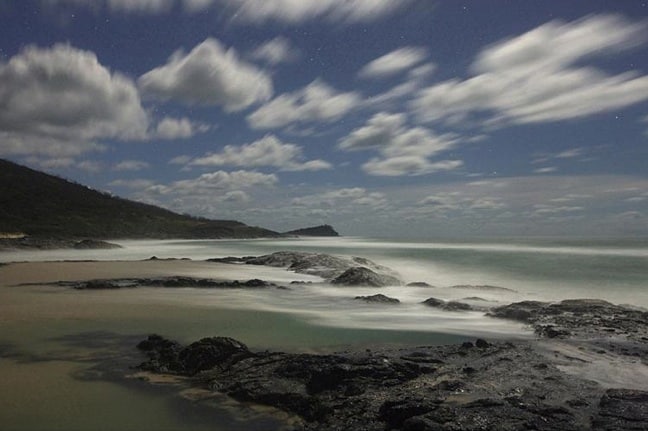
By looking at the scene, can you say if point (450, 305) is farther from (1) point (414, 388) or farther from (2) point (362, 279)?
(1) point (414, 388)

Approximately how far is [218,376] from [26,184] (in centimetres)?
13894

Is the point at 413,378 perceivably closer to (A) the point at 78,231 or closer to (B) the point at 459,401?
(B) the point at 459,401

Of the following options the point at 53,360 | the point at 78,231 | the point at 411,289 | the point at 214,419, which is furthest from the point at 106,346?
the point at 78,231

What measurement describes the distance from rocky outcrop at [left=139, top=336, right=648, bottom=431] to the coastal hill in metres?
87.0

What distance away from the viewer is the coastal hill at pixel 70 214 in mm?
94556

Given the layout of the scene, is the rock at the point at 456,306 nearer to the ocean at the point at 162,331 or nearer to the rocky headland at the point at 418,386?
the ocean at the point at 162,331

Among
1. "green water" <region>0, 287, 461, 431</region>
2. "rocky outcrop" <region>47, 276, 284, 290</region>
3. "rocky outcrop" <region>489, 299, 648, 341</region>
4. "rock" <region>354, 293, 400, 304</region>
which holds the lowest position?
"green water" <region>0, 287, 461, 431</region>

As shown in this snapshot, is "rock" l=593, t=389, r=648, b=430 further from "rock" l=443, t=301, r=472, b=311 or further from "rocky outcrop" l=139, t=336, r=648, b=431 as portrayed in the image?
"rock" l=443, t=301, r=472, b=311

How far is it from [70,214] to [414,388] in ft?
397

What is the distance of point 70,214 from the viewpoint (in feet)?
361

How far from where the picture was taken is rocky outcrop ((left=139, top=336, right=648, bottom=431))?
17.4 feet

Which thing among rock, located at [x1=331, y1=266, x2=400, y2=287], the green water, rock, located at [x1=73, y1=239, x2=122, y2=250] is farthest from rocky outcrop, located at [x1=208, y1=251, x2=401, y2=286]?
rock, located at [x1=73, y1=239, x2=122, y2=250]

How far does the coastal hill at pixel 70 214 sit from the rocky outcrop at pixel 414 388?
87049 mm

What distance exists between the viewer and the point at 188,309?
46.6ft
